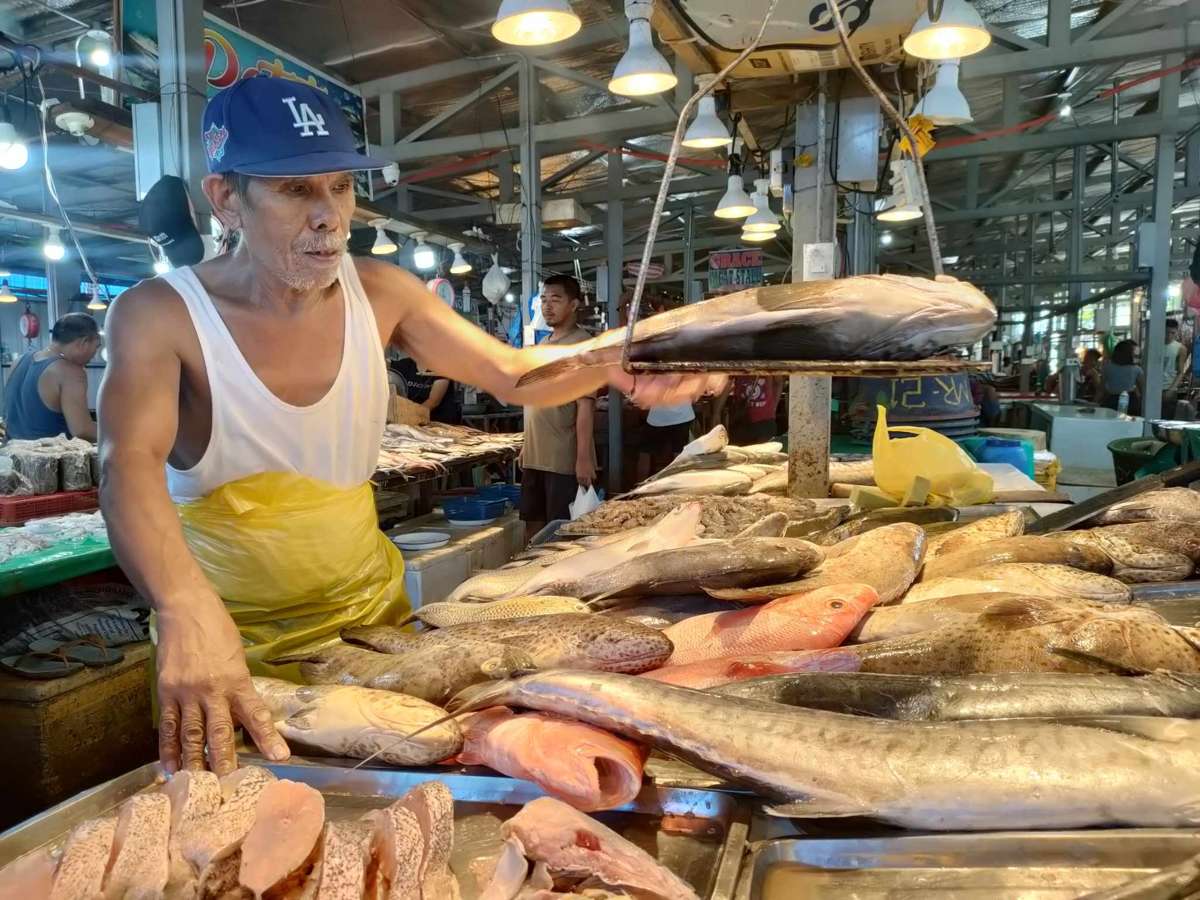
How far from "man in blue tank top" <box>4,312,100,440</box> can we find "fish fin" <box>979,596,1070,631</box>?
7159 millimetres

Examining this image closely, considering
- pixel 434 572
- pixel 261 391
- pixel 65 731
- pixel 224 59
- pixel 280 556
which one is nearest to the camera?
pixel 261 391

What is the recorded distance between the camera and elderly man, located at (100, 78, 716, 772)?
1.98m

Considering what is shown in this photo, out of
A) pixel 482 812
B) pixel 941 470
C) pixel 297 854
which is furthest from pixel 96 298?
pixel 297 854

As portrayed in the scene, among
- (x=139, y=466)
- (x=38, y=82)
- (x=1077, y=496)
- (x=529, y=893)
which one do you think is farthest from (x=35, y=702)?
(x=1077, y=496)

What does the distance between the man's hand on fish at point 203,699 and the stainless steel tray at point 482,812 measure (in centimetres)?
7

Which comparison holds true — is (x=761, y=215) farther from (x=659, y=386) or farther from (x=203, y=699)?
(x=203, y=699)

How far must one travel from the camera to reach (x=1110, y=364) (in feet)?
50.0

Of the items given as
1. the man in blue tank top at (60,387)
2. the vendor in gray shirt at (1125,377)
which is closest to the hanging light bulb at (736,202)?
the man in blue tank top at (60,387)

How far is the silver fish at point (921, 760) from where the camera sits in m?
1.29

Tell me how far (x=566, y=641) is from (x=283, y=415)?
100 cm

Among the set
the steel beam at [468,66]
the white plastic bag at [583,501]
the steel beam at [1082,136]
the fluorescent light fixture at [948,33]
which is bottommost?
the white plastic bag at [583,501]

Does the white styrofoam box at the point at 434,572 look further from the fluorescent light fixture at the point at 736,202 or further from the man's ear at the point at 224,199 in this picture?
the fluorescent light fixture at the point at 736,202

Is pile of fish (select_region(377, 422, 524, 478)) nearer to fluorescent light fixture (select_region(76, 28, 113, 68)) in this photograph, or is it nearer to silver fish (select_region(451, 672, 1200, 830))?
fluorescent light fixture (select_region(76, 28, 113, 68))

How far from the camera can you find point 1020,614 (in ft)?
6.36
